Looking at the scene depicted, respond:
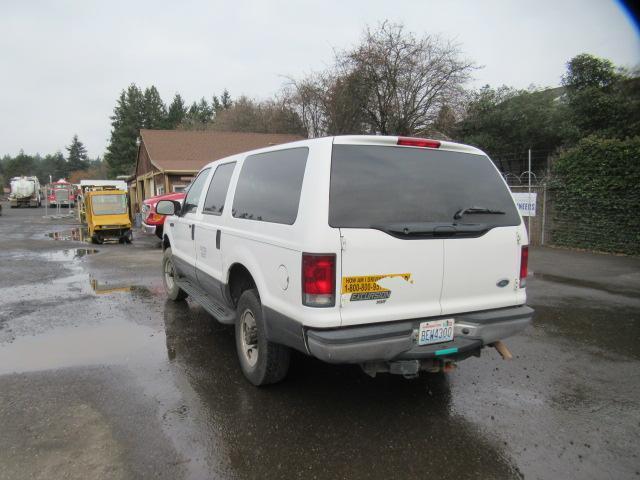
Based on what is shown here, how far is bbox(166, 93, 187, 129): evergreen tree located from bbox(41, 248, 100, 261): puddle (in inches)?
2194

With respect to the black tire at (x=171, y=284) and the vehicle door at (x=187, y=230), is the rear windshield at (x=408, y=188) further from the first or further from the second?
the black tire at (x=171, y=284)

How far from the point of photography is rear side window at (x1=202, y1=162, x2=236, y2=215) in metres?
4.79

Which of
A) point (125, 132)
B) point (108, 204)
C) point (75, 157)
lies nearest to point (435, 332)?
point (108, 204)

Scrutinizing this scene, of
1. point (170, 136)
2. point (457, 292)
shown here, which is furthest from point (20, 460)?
point (170, 136)

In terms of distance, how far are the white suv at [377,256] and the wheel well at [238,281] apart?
1.8 inches

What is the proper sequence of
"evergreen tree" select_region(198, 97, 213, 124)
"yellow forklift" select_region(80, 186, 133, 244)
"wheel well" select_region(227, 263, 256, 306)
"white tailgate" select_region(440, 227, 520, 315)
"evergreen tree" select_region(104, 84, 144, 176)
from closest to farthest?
"white tailgate" select_region(440, 227, 520, 315), "wheel well" select_region(227, 263, 256, 306), "yellow forklift" select_region(80, 186, 133, 244), "evergreen tree" select_region(104, 84, 144, 176), "evergreen tree" select_region(198, 97, 213, 124)

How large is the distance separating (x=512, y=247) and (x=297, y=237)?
5.73 ft

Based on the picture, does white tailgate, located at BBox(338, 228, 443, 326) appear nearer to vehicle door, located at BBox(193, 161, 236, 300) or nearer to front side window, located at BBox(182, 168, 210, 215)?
vehicle door, located at BBox(193, 161, 236, 300)

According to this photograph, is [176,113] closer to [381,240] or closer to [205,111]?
[205,111]

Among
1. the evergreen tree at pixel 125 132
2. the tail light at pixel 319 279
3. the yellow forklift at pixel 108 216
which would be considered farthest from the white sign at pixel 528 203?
the evergreen tree at pixel 125 132

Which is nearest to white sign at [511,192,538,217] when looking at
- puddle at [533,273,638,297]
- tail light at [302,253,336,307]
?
puddle at [533,273,638,297]

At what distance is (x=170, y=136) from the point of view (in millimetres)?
27641

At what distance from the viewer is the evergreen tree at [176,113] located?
6650 cm

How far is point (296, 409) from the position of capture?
3.60 metres
